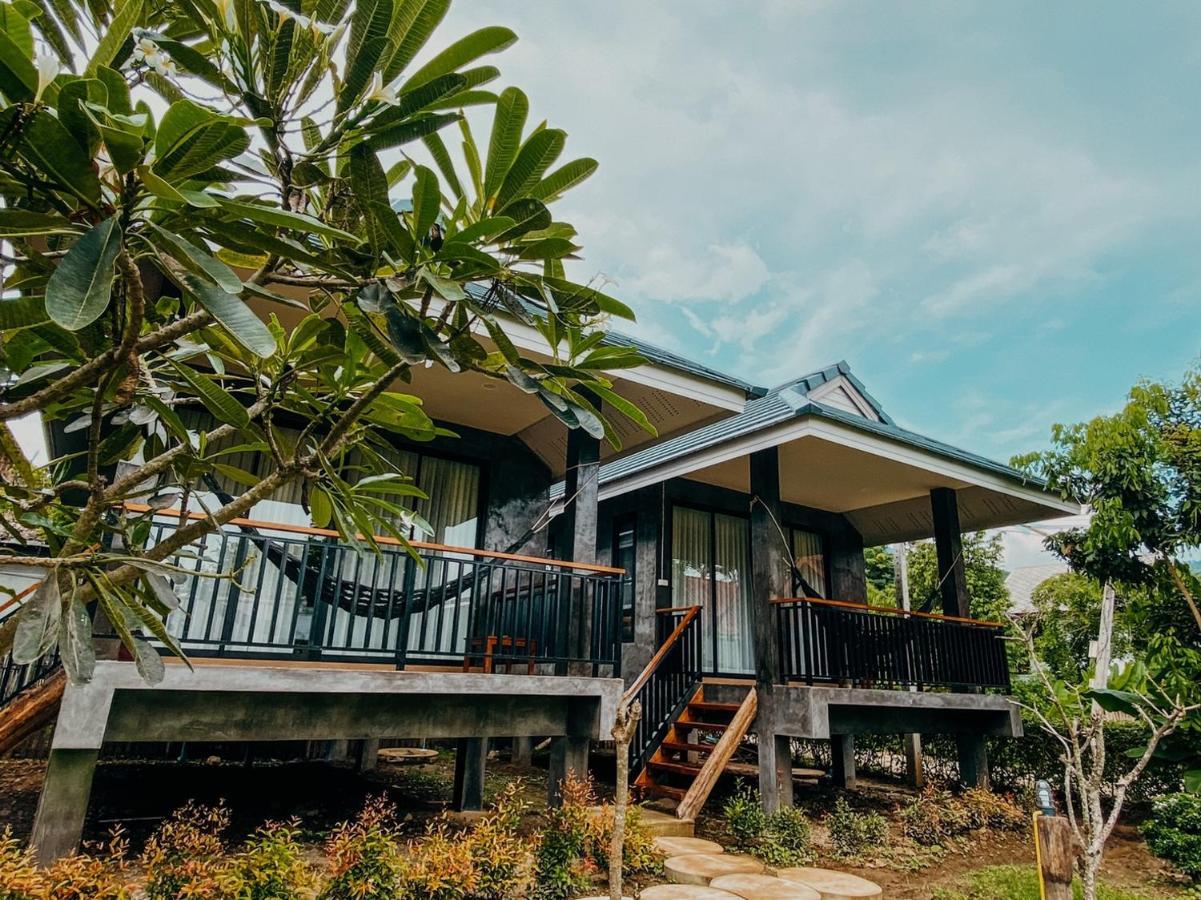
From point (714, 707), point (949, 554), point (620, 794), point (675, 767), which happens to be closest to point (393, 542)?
point (620, 794)

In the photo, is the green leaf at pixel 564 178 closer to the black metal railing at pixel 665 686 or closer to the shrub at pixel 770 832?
the shrub at pixel 770 832

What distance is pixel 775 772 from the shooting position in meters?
5.96

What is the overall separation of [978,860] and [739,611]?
402 centimetres

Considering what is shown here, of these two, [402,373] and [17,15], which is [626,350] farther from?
[17,15]

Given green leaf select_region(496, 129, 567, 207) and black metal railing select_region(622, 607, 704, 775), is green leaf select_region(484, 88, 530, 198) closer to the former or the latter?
green leaf select_region(496, 129, 567, 207)

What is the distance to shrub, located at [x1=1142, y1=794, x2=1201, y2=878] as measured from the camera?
5.52 m

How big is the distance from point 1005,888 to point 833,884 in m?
1.53

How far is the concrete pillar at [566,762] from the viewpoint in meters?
4.85

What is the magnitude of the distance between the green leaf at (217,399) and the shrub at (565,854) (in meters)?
3.16

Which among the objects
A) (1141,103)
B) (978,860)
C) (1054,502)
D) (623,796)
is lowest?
(978,860)

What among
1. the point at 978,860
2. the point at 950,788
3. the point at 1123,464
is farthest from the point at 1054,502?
the point at 978,860

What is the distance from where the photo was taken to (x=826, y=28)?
9.59 m

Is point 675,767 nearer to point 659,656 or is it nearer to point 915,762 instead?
point 659,656

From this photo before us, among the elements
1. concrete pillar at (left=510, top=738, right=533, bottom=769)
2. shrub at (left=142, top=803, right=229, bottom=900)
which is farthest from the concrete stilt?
shrub at (left=142, top=803, right=229, bottom=900)
